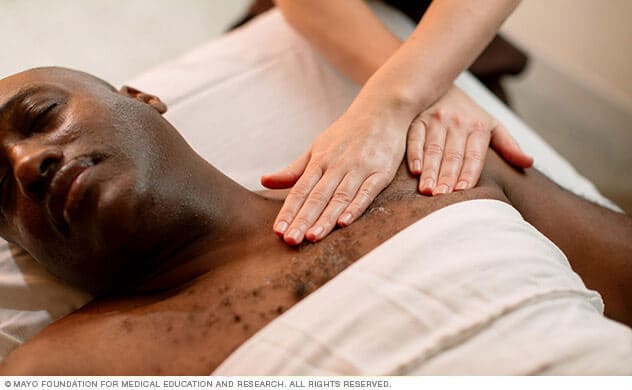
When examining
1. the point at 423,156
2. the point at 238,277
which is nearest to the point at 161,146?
the point at 238,277

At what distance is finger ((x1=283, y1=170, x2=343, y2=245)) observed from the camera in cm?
93

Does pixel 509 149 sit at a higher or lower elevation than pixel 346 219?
higher

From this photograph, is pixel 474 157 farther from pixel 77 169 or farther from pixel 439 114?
pixel 77 169

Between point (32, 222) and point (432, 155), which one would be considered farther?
point (432, 155)

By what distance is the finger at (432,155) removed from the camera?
3.23 ft

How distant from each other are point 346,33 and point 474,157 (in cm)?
48

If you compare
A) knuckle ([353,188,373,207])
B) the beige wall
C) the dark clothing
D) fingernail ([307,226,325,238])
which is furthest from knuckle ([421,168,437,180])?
the beige wall

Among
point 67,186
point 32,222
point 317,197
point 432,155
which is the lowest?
point 32,222

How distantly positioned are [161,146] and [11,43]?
74 centimetres

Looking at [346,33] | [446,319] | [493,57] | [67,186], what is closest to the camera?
[446,319]

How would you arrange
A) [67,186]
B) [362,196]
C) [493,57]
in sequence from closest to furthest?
[67,186], [362,196], [493,57]

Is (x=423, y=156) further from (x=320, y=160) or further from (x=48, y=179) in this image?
(x=48, y=179)

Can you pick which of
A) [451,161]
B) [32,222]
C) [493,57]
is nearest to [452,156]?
[451,161]

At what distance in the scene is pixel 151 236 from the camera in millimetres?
922
